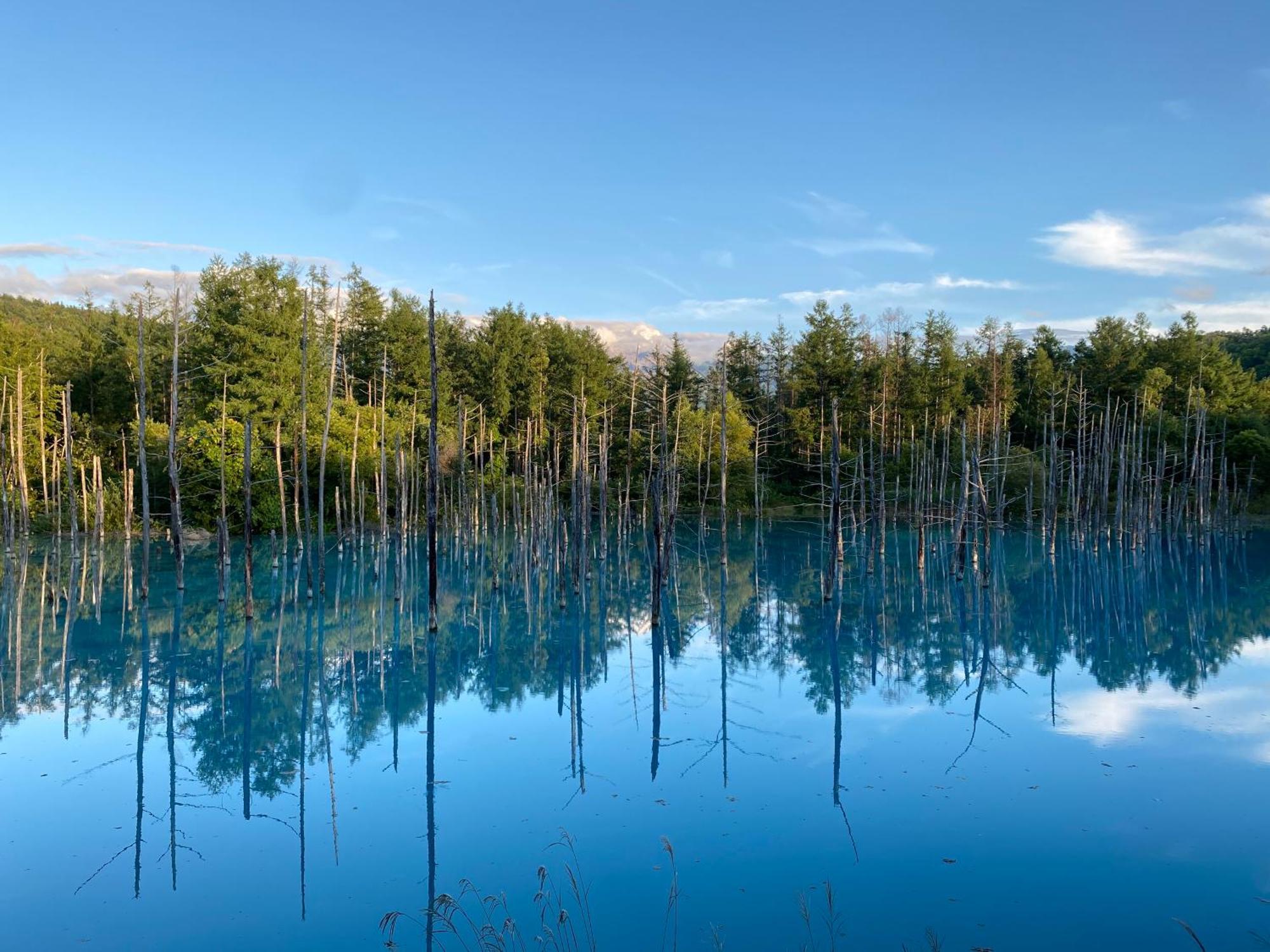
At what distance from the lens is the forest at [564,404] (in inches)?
1117

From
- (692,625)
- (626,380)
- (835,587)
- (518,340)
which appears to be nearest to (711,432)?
(626,380)

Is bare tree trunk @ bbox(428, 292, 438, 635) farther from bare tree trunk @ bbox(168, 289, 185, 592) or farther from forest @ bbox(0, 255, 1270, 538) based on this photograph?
forest @ bbox(0, 255, 1270, 538)

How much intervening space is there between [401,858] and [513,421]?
35.1 m

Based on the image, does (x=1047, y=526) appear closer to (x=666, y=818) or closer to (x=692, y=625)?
(x=692, y=625)

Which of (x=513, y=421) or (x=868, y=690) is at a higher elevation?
(x=513, y=421)

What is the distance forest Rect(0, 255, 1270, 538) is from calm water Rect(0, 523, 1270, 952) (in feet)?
34.9

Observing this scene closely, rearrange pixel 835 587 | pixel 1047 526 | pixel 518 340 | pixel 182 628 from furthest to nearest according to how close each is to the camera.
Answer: pixel 518 340 → pixel 1047 526 → pixel 835 587 → pixel 182 628

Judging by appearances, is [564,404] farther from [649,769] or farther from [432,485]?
[649,769]

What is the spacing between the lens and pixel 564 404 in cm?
4009

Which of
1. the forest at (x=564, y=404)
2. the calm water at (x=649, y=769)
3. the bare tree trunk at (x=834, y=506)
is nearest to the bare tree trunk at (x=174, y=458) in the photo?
the calm water at (x=649, y=769)

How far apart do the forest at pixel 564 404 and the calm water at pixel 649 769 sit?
10.6 metres

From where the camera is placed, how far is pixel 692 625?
16.5 m

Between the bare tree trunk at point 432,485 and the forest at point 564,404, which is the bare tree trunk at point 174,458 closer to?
the bare tree trunk at point 432,485

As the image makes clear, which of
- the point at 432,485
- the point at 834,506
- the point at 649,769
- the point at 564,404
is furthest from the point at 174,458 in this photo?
the point at 564,404
